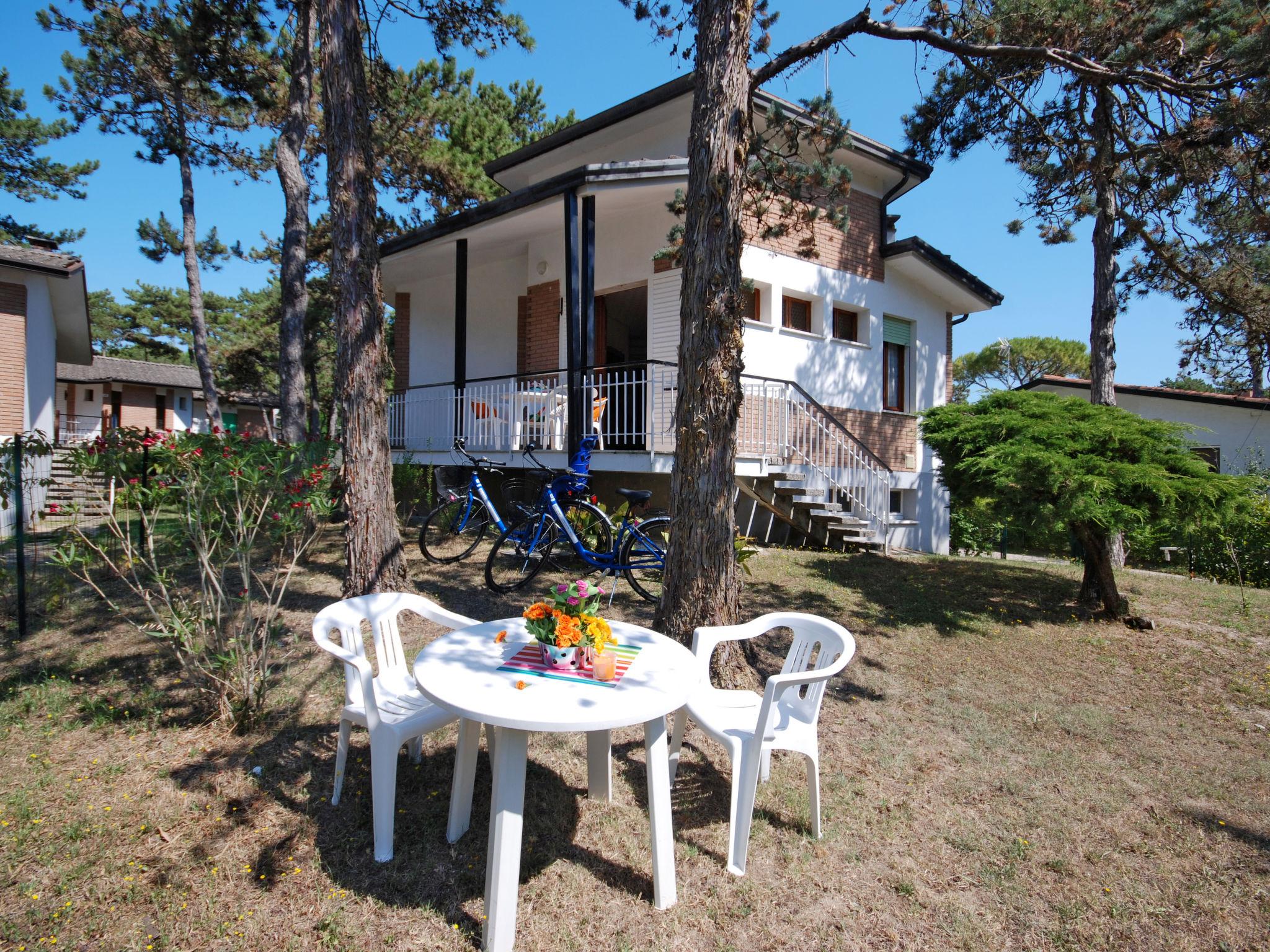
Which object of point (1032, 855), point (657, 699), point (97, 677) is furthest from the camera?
point (97, 677)

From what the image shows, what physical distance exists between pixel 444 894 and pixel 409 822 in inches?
19.3

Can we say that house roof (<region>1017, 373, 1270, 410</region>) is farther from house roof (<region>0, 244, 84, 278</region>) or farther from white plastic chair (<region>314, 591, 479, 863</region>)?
house roof (<region>0, 244, 84, 278</region>)

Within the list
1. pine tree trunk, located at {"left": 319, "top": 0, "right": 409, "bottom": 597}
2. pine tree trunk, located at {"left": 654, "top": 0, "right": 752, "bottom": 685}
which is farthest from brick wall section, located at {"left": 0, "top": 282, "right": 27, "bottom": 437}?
pine tree trunk, located at {"left": 654, "top": 0, "right": 752, "bottom": 685}

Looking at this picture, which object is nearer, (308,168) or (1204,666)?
(1204,666)

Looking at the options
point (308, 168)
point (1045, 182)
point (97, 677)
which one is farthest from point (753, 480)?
point (308, 168)

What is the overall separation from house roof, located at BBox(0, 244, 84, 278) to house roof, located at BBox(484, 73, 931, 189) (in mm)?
8854

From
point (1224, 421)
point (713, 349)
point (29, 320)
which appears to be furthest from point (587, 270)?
point (1224, 421)

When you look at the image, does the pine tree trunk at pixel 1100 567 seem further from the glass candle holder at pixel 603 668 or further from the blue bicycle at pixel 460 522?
the blue bicycle at pixel 460 522

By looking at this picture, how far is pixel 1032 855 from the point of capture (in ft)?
8.51

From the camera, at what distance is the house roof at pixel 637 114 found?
8.80 m

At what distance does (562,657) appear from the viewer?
241 centimetres

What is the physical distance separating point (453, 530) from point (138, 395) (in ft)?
108

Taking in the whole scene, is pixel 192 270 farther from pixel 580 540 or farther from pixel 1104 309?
pixel 1104 309

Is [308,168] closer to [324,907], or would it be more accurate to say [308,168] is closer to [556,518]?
[556,518]
